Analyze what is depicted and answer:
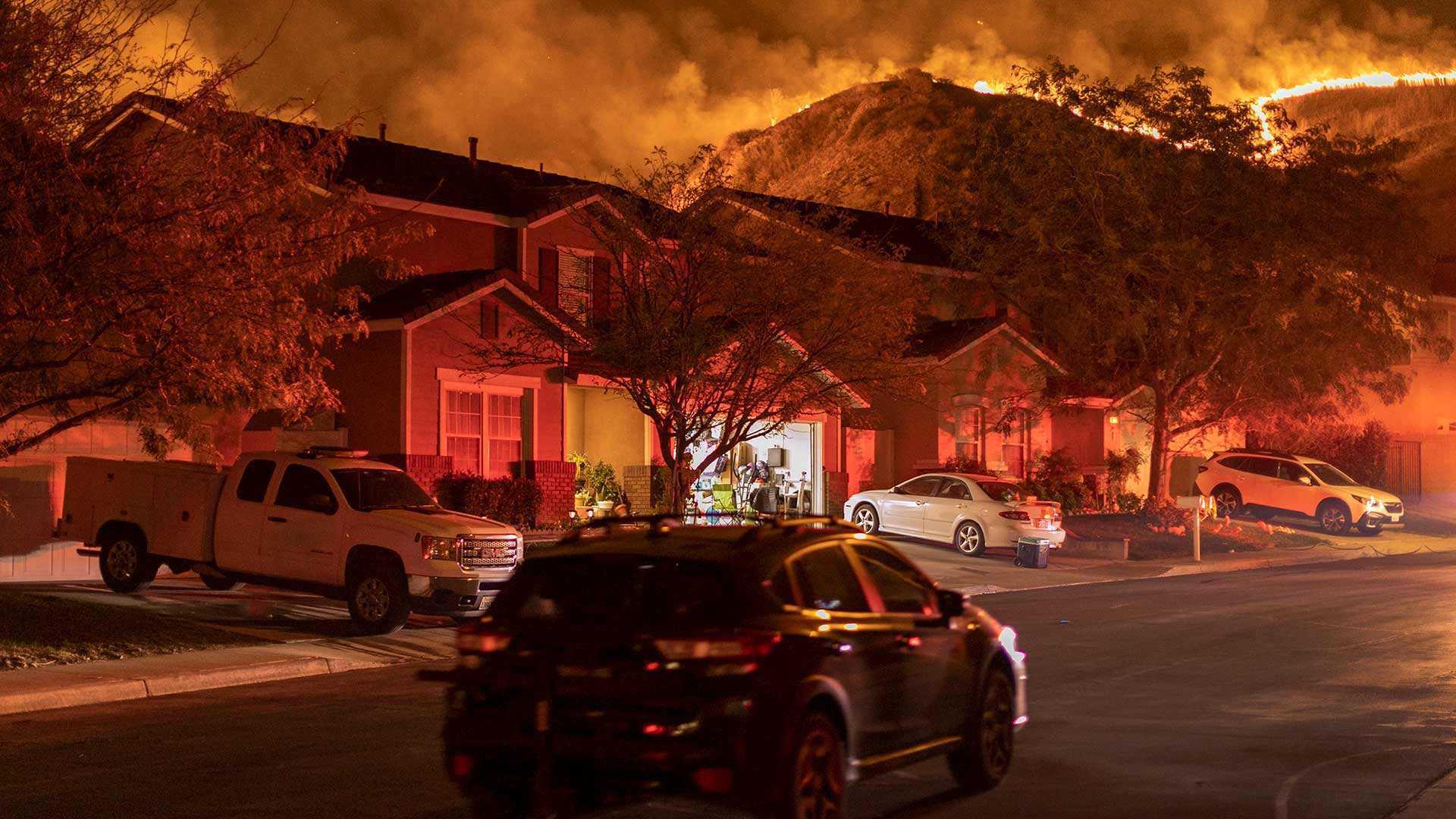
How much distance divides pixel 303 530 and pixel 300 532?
0.06 metres

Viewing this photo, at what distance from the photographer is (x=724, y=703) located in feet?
24.4

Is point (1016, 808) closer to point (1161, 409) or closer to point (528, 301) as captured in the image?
point (528, 301)

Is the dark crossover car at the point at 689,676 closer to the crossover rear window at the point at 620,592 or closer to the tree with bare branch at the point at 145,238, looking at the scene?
the crossover rear window at the point at 620,592

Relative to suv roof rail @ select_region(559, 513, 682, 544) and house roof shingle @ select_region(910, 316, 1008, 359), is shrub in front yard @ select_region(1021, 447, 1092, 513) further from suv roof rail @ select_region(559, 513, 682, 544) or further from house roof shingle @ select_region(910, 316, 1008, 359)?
suv roof rail @ select_region(559, 513, 682, 544)

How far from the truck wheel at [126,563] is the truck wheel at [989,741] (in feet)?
44.9

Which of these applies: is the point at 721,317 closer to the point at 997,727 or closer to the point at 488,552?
the point at 488,552

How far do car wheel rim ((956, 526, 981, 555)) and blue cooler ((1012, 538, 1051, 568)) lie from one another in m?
1.05

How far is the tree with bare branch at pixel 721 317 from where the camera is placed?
23203 mm

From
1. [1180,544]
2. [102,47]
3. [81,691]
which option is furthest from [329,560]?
[1180,544]

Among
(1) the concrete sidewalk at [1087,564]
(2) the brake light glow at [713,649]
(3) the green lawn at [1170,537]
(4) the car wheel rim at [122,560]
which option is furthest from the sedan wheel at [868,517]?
(2) the brake light glow at [713,649]

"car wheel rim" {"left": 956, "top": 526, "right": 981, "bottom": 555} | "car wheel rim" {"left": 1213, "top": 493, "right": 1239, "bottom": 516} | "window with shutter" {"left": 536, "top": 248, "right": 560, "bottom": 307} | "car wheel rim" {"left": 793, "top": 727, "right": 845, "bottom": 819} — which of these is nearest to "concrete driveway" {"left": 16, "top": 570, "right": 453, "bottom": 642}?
"window with shutter" {"left": 536, "top": 248, "right": 560, "bottom": 307}

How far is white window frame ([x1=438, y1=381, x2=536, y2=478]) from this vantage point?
2852 cm

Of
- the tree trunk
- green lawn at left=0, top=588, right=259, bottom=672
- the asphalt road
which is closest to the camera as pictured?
the asphalt road

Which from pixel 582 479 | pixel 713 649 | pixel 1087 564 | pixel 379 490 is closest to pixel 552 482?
pixel 582 479
